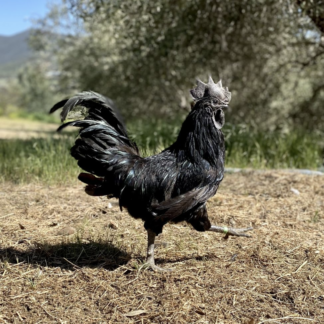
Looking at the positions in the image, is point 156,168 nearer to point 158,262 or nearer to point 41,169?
point 158,262

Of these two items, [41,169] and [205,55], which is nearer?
[41,169]

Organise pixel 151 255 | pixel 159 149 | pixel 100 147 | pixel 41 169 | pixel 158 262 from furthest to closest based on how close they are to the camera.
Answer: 1. pixel 159 149
2. pixel 41 169
3. pixel 158 262
4. pixel 151 255
5. pixel 100 147

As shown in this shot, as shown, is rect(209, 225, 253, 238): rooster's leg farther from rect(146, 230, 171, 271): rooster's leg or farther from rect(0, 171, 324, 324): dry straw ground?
rect(146, 230, 171, 271): rooster's leg

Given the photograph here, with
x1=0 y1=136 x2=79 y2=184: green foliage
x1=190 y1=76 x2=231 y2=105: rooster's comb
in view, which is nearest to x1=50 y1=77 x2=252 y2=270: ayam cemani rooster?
x1=190 y1=76 x2=231 y2=105: rooster's comb

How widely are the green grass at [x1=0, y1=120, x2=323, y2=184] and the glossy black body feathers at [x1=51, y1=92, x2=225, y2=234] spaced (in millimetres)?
Answer: 2627

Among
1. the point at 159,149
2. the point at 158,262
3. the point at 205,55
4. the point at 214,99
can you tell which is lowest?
the point at 158,262

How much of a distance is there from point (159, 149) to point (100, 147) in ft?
11.4

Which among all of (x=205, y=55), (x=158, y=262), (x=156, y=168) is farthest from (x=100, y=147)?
(x=205, y=55)

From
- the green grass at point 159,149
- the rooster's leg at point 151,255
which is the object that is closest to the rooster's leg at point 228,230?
the rooster's leg at point 151,255

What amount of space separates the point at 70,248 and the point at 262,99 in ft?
30.9

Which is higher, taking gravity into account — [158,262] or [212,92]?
[212,92]

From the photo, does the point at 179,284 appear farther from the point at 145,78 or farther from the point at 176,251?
the point at 145,78

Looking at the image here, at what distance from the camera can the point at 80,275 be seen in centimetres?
319

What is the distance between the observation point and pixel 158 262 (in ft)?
11.4
